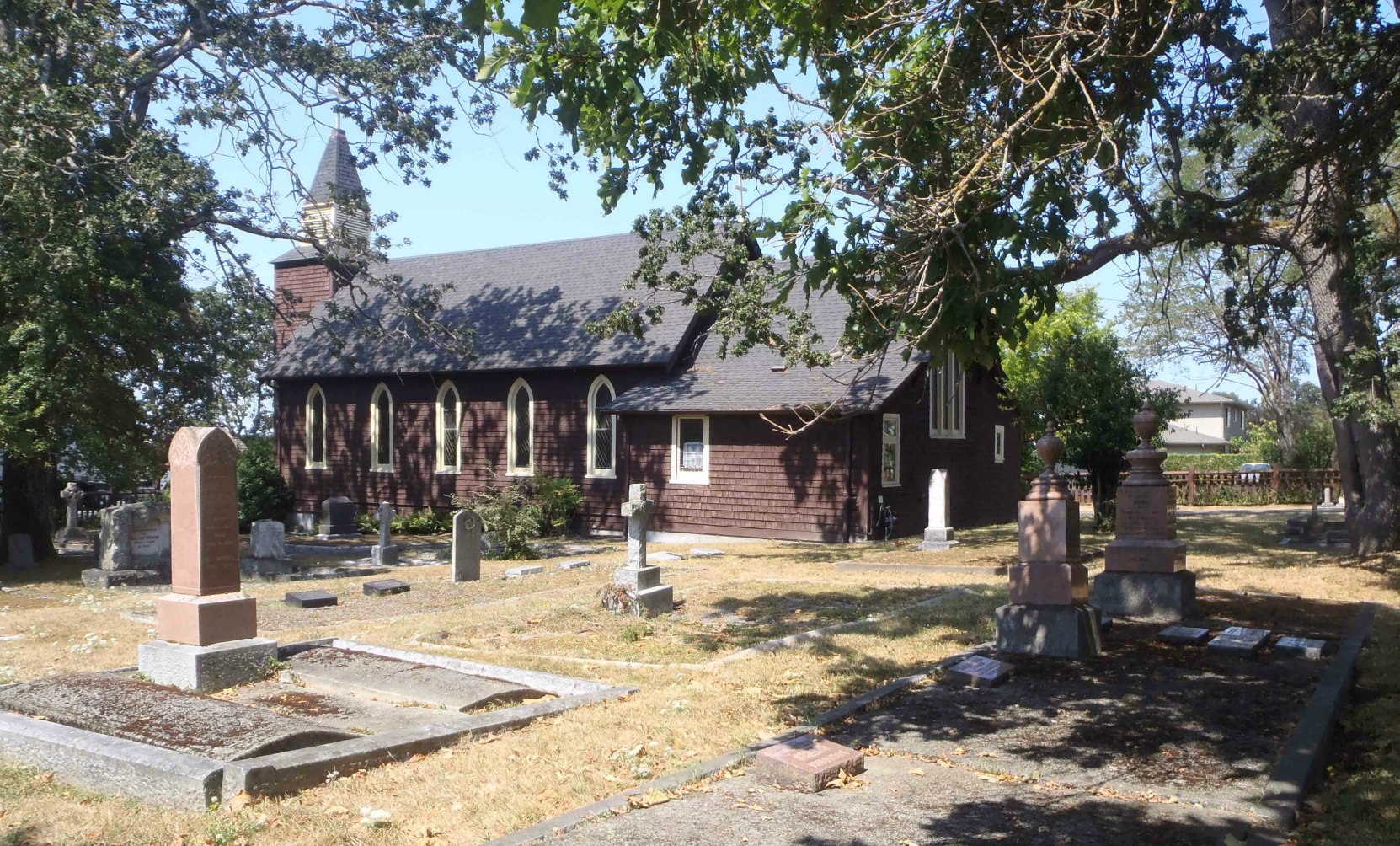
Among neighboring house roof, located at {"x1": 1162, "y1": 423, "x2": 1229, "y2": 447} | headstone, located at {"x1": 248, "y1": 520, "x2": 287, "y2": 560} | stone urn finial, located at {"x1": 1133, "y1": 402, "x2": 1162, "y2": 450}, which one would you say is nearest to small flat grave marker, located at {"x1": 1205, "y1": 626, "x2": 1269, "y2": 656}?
stone urn finial, located at {"x1": 1133, "y1": 402, "x2": 1162, "y2": 450}

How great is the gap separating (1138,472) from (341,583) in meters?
11.9

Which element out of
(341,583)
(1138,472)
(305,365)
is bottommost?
(341,583)

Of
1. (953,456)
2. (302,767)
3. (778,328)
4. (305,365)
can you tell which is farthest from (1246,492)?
(302,767)

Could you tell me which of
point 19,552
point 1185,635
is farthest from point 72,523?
point 1185,635

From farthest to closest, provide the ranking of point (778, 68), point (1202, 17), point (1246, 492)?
point (1246, 492) < point (778, 68) < point (1202, 17)

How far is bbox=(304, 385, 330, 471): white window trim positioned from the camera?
105 ft

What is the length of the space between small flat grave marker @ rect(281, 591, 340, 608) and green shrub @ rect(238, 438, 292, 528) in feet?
52.9

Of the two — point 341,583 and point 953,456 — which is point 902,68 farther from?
point 953,456

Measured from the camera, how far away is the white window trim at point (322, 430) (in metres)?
31.9

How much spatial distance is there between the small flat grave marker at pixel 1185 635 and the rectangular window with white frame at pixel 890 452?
42.7ft

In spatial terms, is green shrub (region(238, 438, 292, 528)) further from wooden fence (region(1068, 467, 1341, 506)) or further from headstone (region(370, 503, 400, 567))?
wooden fence (region(1068, 467, 1341, 506))

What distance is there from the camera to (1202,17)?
10000 millimetres

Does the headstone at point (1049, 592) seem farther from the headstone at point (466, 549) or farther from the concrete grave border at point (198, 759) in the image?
the headstone at point (466, 549)

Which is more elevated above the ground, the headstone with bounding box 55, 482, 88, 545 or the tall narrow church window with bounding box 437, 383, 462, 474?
the tall narrow church window with bounding box 437, 383, 462, 474
